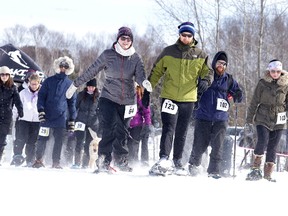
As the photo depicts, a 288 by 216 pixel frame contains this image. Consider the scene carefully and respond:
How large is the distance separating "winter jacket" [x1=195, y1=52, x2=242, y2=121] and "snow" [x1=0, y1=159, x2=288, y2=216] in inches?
67.2

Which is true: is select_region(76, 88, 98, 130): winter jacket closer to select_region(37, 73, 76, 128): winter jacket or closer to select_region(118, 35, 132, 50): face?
select_region(37, 73, 76, 128): winter jacket

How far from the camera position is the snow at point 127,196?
3821 mm

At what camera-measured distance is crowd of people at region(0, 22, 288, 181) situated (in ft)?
20.6

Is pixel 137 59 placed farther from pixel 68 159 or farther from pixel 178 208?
pixel 68 159

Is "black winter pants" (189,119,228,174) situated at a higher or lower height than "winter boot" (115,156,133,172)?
higher

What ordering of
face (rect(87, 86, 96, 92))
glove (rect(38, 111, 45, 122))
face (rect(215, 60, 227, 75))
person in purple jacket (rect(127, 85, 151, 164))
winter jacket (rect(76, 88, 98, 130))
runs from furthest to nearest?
winter jacket (rect(76, 88, 98, 130)) → face (rect(87, 86, 96, 92)) → person in purple jacket (rect(127, 85, 151, 164)) → glove (rect(38, 111, 45, 122)) → face (rect(215, 60, 227, 75))

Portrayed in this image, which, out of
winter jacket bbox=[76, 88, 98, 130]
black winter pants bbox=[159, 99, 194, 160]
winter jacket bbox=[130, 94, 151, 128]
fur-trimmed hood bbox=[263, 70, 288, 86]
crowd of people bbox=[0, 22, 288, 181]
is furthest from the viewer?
winter jacket bbox=[76, 88, 98, 130]

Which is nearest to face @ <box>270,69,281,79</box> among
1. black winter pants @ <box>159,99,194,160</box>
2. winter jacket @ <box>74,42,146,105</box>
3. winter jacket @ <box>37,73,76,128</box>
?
black winter pants @ <box>159,99,194,160</box>

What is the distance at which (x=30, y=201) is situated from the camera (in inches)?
154

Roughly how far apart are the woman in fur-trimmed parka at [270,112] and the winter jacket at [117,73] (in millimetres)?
1867

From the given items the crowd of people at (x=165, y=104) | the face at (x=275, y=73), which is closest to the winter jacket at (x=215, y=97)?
the crowd of people at (x=165, y=104)

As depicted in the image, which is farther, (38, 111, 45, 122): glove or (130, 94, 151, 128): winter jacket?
(130, 94, 151, 128): winter jacket

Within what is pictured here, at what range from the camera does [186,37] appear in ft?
20.6

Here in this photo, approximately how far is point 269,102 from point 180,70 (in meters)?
1.65
